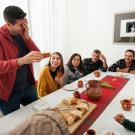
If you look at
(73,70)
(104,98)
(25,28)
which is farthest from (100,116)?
(73,70)

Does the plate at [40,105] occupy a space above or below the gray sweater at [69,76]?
above

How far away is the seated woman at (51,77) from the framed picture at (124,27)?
1.83m

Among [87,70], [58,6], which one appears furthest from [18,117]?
[58,6]

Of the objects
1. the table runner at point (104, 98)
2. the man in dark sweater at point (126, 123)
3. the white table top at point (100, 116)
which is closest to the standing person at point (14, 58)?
the white table top at point (100, 116)

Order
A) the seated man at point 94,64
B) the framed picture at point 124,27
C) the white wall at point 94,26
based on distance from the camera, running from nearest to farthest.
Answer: the seated man at point 94,64, the framed picture at point 124,27, the white wall at point 94,26

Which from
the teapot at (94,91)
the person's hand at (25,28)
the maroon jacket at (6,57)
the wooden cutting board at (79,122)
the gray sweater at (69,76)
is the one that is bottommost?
the gray sweater at (69,76)

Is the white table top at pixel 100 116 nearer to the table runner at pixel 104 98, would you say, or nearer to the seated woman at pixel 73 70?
the table runner at pixel 104 98

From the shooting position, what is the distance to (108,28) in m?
3.71

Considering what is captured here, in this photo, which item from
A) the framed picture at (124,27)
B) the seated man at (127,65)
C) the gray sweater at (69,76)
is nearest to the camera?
the gray sweater at (69,76)

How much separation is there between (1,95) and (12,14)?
0.62 m

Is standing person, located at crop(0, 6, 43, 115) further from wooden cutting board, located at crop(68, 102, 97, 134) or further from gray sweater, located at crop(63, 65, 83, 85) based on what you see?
gray sweater, located at crop(63, 65, 83, 85)

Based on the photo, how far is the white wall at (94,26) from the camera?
362 cm

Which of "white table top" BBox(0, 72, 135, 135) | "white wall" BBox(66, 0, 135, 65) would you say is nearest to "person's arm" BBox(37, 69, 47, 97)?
"white table top" BBox(0, 72, 135, 135)

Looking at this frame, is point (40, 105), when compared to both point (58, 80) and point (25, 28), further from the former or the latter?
point (58, 80)
